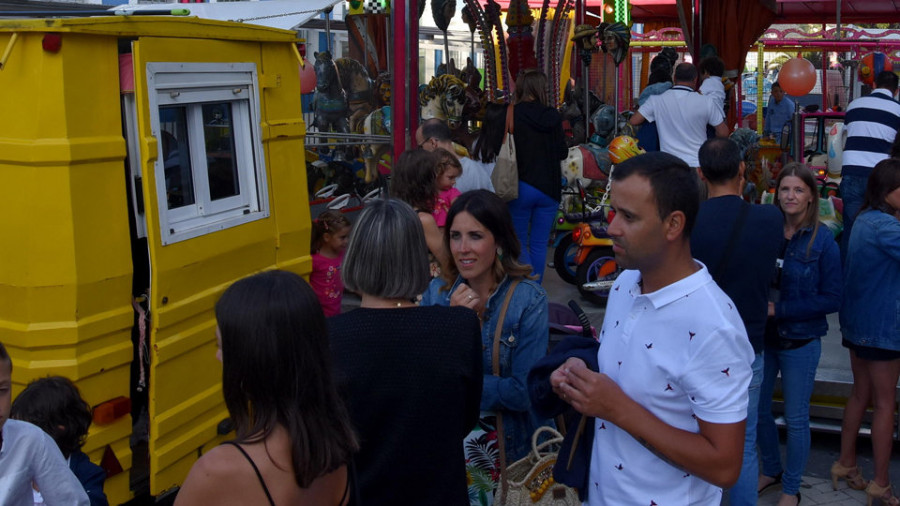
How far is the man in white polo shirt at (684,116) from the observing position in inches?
274

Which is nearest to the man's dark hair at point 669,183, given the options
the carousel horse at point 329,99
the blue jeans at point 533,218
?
the blue jeans at point 533,218

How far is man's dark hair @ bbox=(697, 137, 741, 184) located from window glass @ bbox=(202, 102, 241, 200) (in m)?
2.03

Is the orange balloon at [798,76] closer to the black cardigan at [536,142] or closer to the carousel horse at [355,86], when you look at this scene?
the carousel horse at [355,86]

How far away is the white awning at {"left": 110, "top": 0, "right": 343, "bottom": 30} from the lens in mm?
5055

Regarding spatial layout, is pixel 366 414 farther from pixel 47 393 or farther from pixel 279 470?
pixel 47 393

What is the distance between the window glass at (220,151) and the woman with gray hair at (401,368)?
176cm

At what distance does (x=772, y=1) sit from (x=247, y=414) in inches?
403

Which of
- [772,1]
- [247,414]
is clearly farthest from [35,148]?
[772,1]

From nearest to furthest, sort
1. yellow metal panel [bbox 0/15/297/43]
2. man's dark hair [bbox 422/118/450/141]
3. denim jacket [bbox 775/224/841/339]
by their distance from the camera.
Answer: yellow metal panel [bbox 0/15/297/43]
denim jacket [bbox 775/224/841/339]
man's dark hair [bbox 422/118/450/141]

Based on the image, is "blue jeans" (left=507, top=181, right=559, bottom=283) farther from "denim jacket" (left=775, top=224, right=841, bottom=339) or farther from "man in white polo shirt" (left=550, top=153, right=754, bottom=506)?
"man in white polo shirt" (left=550, top=153, right=754, bottom=506)

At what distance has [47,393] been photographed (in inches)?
113

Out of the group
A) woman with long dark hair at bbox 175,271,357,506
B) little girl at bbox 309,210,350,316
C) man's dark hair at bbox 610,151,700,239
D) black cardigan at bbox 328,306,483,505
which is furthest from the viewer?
little girl at bbox 309,210,350,316

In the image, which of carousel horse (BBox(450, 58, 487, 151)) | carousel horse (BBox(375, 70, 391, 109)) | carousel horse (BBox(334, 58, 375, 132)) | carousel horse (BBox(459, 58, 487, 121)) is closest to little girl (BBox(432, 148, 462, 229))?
carousel horse (BBox(450, 58, 487, 151))

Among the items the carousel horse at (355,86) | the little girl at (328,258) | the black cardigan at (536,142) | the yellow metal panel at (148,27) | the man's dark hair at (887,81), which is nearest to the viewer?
the yellow metal panel at (148,27)
